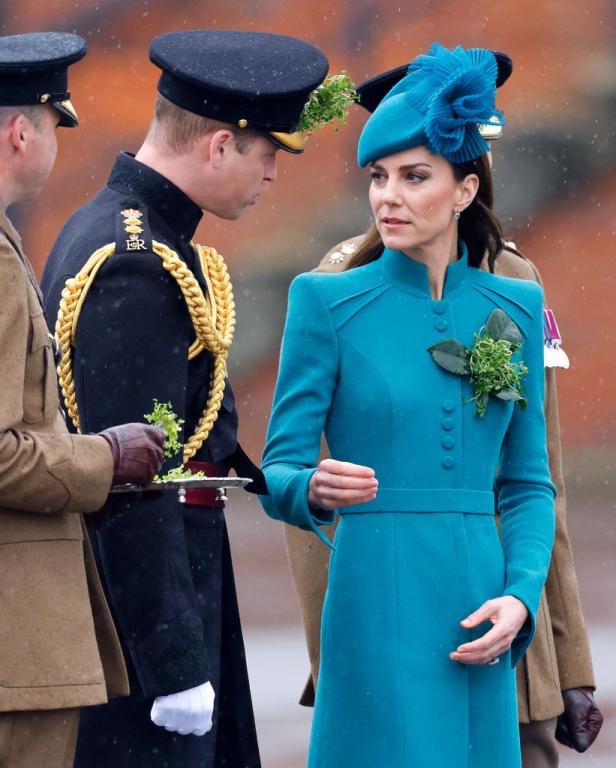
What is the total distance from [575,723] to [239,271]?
7.21 meters

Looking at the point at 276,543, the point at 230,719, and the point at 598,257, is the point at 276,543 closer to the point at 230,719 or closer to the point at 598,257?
the point at 598,257

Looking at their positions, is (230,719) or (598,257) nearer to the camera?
(230,719)

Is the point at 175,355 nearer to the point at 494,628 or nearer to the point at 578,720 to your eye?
the point at 494,628

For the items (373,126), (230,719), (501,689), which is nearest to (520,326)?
(373,126)

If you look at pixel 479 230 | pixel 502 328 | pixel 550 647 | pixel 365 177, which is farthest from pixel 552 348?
pixel 365 177

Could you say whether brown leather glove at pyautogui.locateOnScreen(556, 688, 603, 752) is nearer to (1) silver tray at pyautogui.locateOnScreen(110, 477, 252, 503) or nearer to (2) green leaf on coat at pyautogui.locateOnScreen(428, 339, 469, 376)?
(2) green leaf on coat at pyautogui.locateOnScreen(428, 339, 469, 376)

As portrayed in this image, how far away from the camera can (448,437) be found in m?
3.45

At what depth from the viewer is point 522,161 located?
39.0ft

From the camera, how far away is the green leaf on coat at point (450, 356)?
3477mm

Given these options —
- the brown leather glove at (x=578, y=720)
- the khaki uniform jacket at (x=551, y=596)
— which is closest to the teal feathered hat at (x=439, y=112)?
the khaki uniform jacket at (x=551, y=596)

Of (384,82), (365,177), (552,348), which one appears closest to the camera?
(384,82)

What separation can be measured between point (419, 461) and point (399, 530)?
0.13m

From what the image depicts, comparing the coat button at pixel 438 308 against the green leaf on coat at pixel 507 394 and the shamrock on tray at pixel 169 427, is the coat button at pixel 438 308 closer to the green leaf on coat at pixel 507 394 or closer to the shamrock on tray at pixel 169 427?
the green leaf on coat at pixel 507 394

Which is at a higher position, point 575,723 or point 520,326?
Answer: point 520,326
